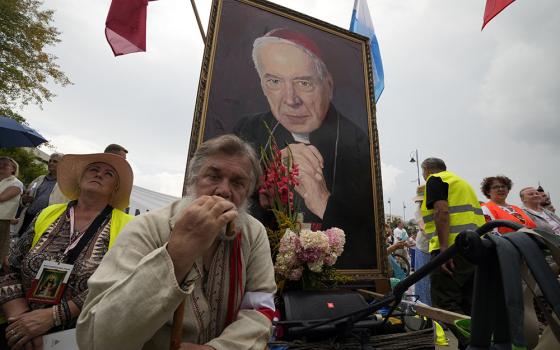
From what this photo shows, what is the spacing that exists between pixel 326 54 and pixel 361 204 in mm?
1706

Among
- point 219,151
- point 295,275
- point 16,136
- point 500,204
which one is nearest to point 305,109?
point 295,275

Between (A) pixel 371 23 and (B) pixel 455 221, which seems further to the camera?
(A) pixel 371 23

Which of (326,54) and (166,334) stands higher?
(326,54)

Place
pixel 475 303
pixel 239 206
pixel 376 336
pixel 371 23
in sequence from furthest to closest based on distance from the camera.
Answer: pixel 371 23 < pixel 376 336 < pixel 239 206 < pixel 475 303

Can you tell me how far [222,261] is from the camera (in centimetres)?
121

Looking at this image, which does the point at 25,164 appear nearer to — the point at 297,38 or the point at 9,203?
the point at 9,203

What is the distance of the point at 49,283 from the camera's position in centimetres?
158

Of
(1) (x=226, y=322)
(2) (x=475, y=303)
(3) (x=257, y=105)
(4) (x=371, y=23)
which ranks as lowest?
(1) (x=226, y=322)

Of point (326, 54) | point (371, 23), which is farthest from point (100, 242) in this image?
point (371, 23)

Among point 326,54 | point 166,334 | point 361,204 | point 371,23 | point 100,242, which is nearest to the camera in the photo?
point 166,334

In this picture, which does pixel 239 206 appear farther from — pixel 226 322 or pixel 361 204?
pixel 361 204

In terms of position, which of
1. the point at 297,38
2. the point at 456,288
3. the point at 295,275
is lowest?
the point at 456,288

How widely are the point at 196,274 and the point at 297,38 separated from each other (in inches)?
114

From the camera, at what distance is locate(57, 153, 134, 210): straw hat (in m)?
2.00
